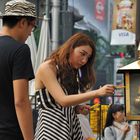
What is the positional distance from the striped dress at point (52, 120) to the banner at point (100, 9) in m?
13.7

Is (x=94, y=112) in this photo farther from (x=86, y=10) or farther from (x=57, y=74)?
(x=86, y=10)

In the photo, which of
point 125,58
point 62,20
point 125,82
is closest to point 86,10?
point 125,58

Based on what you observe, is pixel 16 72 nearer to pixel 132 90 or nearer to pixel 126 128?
pixel 132 90

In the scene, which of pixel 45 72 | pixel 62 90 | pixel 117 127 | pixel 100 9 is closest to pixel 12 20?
pixel 45 72

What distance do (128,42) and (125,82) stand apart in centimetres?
1013

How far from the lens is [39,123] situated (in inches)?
126

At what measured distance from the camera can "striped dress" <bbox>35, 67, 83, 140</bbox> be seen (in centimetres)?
313

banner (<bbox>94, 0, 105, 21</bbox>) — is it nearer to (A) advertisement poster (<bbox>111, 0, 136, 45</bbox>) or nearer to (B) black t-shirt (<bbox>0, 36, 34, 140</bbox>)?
(A) advertisement poster (<bbox>111, 0, 136, 45</bbox>)

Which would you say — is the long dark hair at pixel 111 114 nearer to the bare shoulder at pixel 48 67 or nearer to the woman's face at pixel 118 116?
the woman's face at pixel 118 116

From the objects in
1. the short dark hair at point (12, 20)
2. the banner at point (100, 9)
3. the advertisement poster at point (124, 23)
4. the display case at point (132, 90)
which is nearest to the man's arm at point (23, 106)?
the short dark hair at point (12, 20)

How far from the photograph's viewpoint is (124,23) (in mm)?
13133

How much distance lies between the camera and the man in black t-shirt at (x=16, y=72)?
2.63 metres

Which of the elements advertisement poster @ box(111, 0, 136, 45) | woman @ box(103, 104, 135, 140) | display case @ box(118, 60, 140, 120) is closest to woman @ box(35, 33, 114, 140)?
display case @ box(118, 60, 140, 120)

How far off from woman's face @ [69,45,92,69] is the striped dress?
10.4 inches
